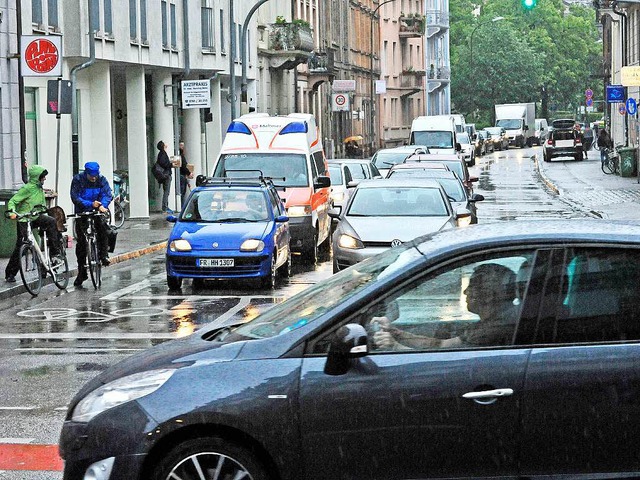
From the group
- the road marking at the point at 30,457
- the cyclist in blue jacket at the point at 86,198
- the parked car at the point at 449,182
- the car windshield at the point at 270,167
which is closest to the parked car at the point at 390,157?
the parked car at the point at 449,182

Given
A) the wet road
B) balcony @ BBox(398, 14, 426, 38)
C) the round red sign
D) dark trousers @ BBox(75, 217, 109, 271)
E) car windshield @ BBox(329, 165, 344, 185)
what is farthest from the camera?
balcony @ BBox(398, 14, 426, 38)

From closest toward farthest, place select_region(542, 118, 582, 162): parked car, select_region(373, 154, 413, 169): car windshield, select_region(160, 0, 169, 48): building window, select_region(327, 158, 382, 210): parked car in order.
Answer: select_region(327, 158, 382, 210): parked car → select_region(160, 0, 169, 48): building window → select_region(373, 154, 413, 169): car windshield → select_region(542, 118, 582, 162): parked car

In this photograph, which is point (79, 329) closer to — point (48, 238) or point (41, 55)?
point (48, 238)

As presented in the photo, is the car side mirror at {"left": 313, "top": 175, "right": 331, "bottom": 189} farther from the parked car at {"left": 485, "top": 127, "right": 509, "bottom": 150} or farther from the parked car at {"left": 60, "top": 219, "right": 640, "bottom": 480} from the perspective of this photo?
the parked car at {"left": 485, "top": 127, "right": 509, "bottom": 150}

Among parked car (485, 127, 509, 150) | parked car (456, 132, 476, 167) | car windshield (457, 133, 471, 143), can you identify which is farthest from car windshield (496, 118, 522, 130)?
car windshield (457, 133, 471, 143)

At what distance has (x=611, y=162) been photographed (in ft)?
182

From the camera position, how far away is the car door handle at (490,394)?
18.8ft

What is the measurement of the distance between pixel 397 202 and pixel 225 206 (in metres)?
2.53

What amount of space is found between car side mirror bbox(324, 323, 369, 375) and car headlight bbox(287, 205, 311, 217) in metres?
17.7

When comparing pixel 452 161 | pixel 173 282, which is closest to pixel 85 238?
pixel 173 282

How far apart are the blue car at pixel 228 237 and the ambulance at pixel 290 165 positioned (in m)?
2.98

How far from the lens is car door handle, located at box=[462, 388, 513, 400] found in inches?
225

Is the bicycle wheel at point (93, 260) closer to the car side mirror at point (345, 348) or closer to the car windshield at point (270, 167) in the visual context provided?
the car windshield at point (270, 167)

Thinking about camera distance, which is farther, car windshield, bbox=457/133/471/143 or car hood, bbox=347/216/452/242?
car windshield, bbox=457/133/471/143
